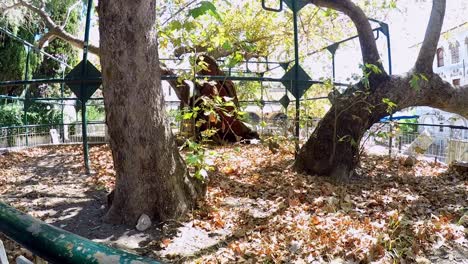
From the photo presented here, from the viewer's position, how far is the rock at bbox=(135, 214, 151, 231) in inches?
137

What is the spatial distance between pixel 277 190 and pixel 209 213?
1.20m

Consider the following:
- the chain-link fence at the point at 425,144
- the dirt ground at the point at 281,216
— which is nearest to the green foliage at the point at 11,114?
the dirt ground at the point at 281,216

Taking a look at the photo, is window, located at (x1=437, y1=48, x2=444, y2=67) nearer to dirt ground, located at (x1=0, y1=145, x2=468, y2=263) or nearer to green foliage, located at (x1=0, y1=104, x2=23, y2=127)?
dirt ground, located at (x1=0, y1=145, x2=468, y2=263)

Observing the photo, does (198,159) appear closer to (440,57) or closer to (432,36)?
(432,36)

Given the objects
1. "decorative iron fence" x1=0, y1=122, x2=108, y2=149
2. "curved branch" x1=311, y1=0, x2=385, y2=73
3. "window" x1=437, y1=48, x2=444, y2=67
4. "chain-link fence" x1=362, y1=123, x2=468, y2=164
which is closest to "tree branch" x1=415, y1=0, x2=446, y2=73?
"curved branch" x1=311, y1=0, x2=385, y2=73

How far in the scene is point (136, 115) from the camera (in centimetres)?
347

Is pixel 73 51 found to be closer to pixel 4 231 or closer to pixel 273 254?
pixel 273 254

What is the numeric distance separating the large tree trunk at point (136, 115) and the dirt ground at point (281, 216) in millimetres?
248

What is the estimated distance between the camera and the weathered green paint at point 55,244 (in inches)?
23.7

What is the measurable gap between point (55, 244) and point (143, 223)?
2936 mm

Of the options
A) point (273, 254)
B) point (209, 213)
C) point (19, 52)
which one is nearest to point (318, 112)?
point (209, 213)

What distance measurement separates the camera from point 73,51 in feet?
68.0

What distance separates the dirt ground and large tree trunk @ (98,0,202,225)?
0.81ft

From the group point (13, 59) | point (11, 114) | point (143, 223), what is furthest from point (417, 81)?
point (13, 59)
